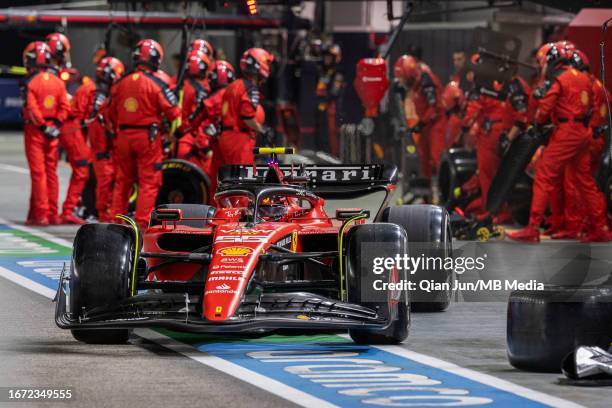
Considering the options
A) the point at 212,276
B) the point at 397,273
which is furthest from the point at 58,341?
the point at 397,273

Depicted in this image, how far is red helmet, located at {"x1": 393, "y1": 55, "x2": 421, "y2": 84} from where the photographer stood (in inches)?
971

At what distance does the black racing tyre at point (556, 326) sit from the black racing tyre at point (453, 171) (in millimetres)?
10537

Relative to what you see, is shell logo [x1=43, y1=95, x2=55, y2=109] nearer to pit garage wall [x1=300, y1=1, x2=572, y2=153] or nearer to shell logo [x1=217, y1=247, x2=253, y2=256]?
pit garage wall [x1=300, y1=1, x2=572, y2=153]

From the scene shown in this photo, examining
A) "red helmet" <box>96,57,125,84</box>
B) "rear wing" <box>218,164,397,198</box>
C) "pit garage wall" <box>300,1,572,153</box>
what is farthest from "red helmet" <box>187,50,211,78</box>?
"pit garage wall" <box>300,1,572,153</box>

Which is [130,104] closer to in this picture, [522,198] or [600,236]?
[522,198]

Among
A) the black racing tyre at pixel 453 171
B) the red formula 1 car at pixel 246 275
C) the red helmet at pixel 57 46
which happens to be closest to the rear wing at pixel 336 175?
the red formula 1 car at pixel 246 275

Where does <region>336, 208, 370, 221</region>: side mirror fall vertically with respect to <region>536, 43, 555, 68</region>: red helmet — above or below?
below

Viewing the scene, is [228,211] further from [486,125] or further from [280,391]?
[486,125]

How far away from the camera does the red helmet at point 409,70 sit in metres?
24.7

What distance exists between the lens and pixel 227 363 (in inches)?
397

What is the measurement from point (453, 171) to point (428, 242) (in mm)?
8394

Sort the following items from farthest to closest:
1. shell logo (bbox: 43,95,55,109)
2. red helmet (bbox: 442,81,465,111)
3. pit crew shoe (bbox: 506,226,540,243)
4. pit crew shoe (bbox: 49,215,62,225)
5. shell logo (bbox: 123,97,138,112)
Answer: red helmet (bbox: 442,81,465,111), pit crew shoe (bbox: 49,215,62,225), shell logo (bbox: 43,95,55,109), pit crew shoe (bbox: 506,226,540,243), shell logo (bbox: 123,97,138,112)

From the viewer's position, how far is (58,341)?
1109 cm

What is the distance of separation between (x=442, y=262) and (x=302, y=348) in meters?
2.19
